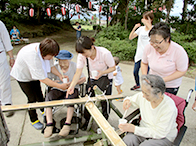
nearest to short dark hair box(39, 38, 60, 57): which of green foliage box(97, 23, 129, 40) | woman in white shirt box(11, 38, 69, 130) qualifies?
woman in white shirt box(11, 38, 69, 130)

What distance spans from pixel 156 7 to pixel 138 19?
1.26 meters

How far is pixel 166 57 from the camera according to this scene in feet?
5.91

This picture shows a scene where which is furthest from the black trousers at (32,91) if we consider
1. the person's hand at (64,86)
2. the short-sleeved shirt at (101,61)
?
the short-sleeved shirt at (101,61)

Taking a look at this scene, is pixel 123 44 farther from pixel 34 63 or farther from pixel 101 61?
pixel 34 63

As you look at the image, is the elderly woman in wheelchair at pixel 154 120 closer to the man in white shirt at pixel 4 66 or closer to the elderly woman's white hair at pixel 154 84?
the elderly woman's white hair at pixel 154 84

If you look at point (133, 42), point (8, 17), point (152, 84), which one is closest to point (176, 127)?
point (152, 84)

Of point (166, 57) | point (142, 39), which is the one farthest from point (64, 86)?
point (142, 39)

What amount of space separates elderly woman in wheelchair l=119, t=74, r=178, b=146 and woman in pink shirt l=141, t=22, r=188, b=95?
1.49 feet

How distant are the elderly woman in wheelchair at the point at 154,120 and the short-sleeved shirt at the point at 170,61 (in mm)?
469

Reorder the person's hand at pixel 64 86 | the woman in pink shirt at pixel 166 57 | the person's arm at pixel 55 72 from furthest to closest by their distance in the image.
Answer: the person's arm at pixel 55 72, the person's hand at pixel 64 86, the woman in pink shirt at pixel 166 57

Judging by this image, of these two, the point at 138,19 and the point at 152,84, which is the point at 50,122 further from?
the point at 138,19

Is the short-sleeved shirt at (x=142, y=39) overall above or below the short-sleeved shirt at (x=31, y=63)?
above

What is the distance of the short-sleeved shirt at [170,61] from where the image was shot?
5.74 feet

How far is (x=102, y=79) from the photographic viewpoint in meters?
2.24
